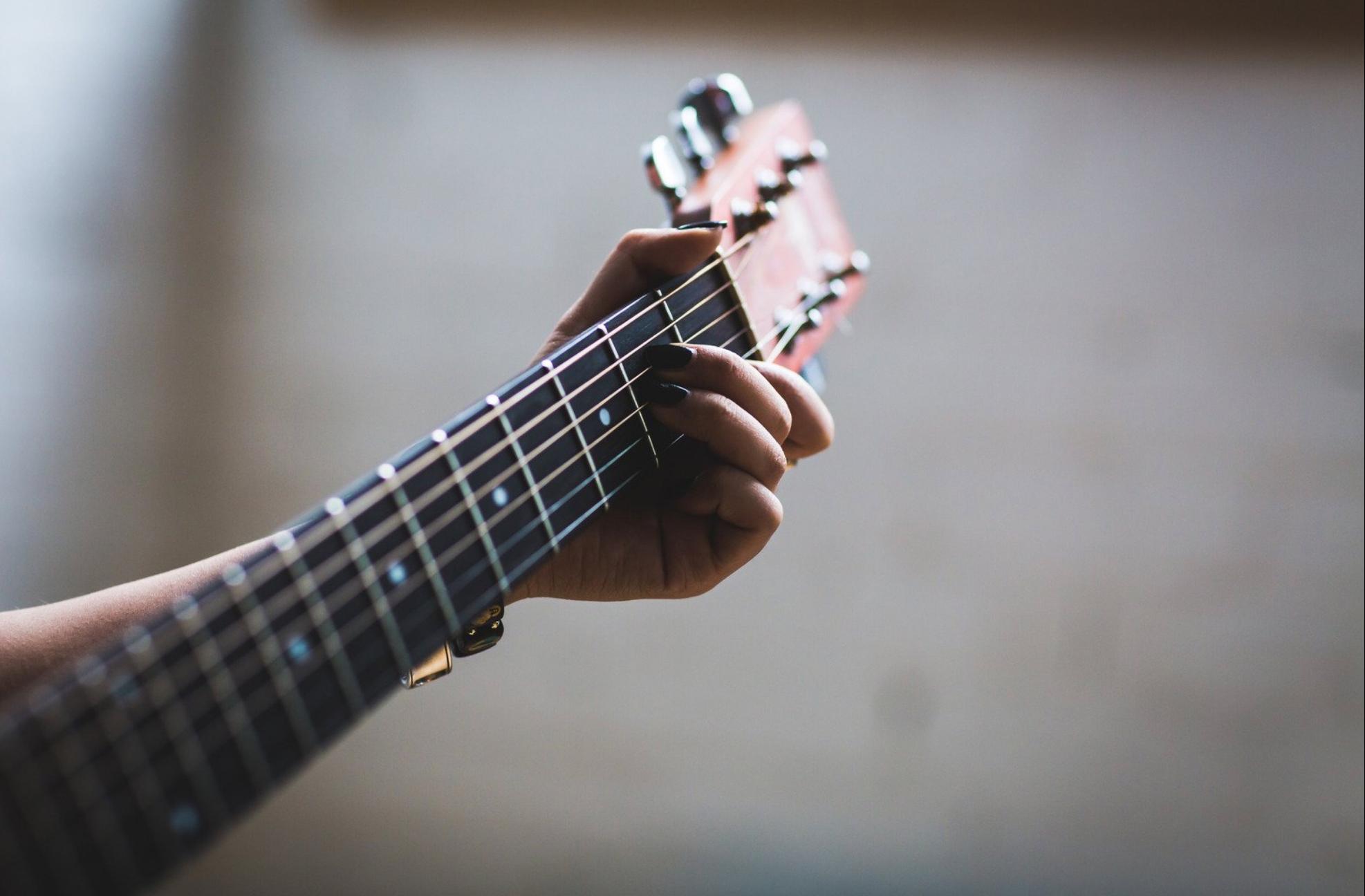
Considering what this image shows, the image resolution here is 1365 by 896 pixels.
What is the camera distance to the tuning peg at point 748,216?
0.76 meters

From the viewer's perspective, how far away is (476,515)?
521mm

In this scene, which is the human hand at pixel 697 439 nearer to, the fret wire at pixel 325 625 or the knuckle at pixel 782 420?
the knuckle at pixel 782 420

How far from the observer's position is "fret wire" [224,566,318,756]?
1.43 feet

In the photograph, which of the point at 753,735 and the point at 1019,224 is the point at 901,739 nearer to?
the point at 753,735

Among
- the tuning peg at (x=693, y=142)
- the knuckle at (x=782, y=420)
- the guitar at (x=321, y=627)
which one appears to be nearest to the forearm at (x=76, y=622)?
the guitar at (x=321, y=627)

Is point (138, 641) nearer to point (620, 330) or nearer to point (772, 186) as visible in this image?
point (620, 330)

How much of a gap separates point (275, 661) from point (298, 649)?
0.01 metres

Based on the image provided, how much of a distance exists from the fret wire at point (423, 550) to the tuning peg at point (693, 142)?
0.45 meters

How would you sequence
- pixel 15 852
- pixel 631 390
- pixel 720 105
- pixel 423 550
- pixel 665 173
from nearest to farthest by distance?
pixel 15 852 → pixel 423 550 → pixel 631 390 → pixel 665 173 → pixel 720 105

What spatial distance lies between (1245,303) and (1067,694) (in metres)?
0.58

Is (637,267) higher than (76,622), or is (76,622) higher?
(637,267)

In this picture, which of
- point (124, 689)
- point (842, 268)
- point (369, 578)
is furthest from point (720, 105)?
point (124, 689)

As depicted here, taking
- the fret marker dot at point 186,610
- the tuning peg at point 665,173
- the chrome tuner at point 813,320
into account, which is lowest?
the fret marker dot at point 186,610

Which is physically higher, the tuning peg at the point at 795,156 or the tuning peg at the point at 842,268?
the tuning peg at the point at 795,156
